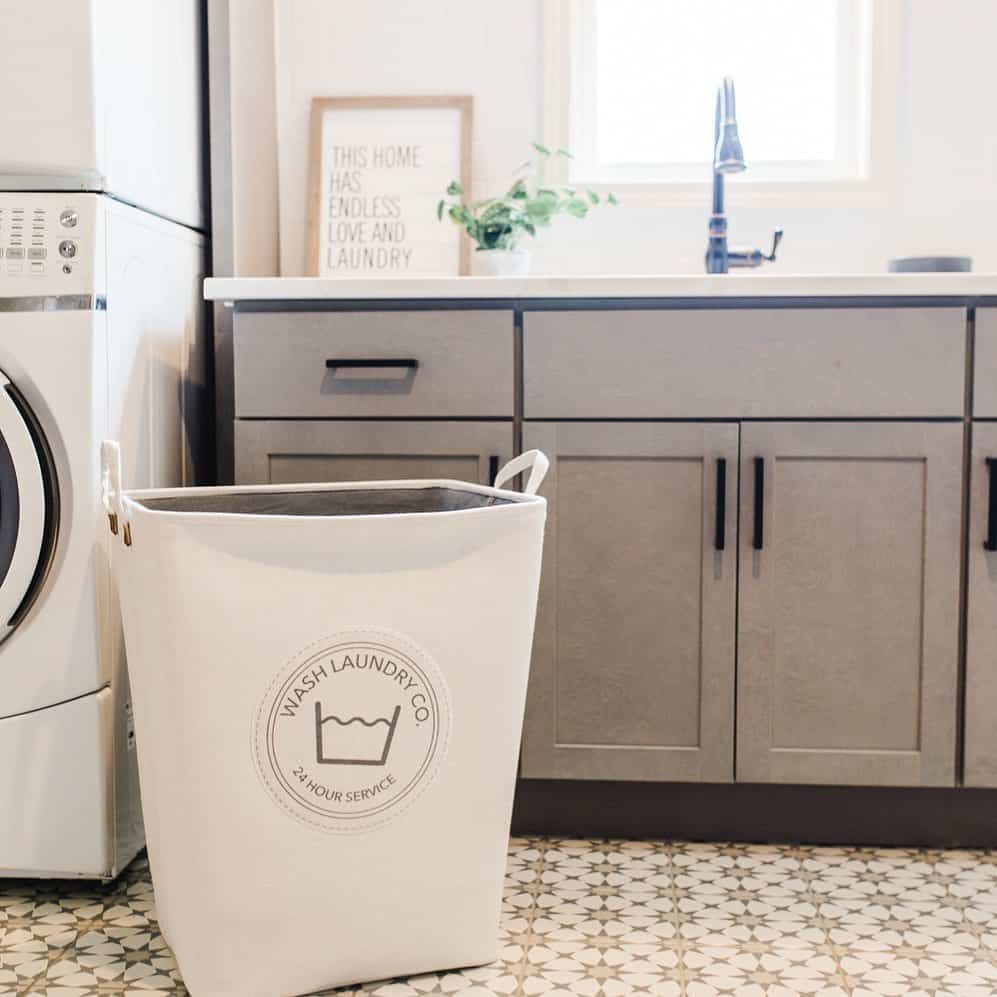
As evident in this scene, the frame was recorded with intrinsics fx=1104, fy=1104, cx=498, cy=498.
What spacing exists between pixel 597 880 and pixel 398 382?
0.82 meters

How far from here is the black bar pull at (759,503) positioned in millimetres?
1698

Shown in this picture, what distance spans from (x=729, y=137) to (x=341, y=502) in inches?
42.4

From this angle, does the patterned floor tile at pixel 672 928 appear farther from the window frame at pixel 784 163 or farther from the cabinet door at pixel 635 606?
the window frame at pixel 784 163

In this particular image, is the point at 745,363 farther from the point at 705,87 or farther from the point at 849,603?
the point at 705,87

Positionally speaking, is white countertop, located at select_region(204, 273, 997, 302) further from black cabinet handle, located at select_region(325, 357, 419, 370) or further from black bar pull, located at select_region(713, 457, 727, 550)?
black bar pull, located at select_region(713, 457, 727, 550)

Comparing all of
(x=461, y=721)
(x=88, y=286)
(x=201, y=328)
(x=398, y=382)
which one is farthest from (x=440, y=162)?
(x=461, y=721)

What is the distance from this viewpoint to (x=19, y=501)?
1515 mm

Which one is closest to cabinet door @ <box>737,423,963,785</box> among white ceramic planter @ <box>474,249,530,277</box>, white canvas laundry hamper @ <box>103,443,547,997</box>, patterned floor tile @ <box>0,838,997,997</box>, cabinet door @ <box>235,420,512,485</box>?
patterned floor tile @ <box>0,838,997,997</box>

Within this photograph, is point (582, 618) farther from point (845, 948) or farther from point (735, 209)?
point (735, 209)

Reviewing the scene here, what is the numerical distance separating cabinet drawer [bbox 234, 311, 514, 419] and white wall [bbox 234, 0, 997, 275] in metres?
0.59

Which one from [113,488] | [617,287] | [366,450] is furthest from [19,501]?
[617,287]

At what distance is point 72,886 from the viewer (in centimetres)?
165

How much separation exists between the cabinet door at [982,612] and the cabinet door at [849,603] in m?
0.02

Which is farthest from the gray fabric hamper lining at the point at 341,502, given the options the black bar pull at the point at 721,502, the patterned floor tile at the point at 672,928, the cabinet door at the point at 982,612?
the cabinet door at the point at 982,612
